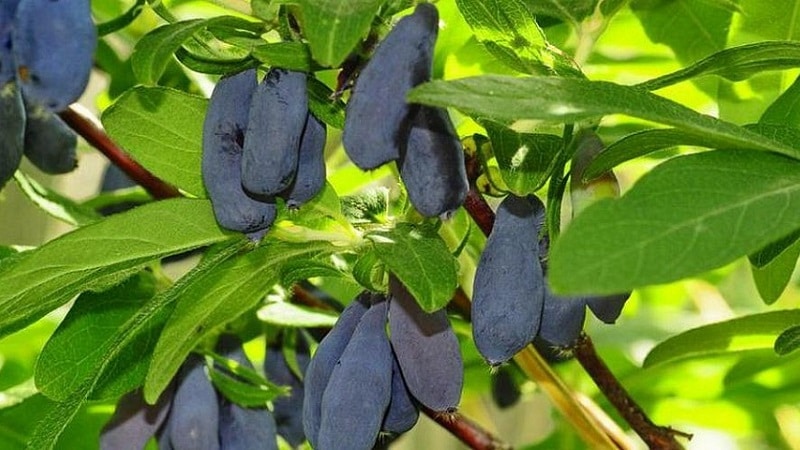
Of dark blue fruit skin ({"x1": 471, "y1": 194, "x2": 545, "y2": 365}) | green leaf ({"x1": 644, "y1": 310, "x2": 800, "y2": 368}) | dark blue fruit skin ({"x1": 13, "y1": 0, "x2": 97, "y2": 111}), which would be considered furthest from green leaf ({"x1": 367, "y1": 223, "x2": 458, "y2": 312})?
green leaf ({"x1": 644, "y1": 310, "x2": 800, "y2": 368})

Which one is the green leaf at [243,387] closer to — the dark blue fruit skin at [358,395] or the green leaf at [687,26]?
the dark blue fruit skin at [358,395]

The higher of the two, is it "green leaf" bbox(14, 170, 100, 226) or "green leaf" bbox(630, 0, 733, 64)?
"green leaf" bbox(630, 0, 733, 64)

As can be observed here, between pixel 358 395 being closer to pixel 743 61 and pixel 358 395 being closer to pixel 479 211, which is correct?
pixel 479 211

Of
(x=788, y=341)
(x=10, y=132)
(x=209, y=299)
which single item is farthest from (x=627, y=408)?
(x=10, y=132)

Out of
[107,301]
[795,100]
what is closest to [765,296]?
[795,100]

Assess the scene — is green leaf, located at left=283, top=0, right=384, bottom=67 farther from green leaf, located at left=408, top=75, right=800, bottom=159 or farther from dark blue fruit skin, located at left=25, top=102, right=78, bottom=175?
dark blue fruit skin, located at left=25, top=102, right=78, bottom=175

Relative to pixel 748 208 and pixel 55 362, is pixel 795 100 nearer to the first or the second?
pixel 748 208
